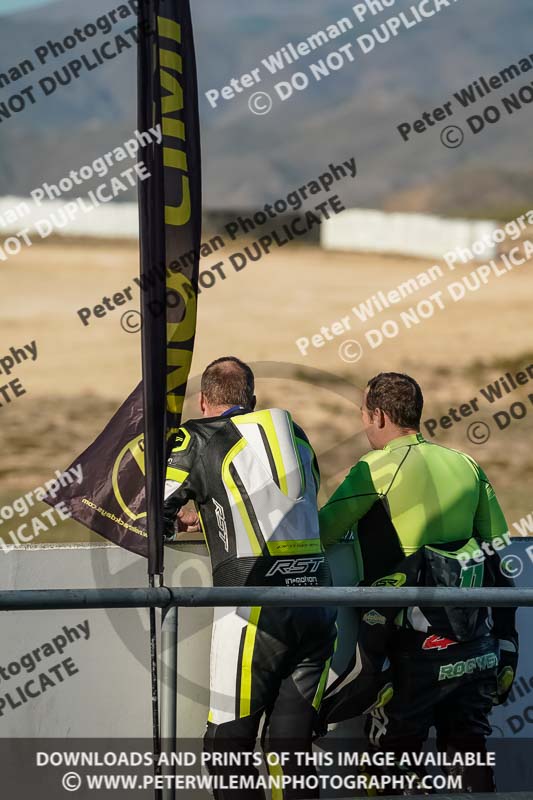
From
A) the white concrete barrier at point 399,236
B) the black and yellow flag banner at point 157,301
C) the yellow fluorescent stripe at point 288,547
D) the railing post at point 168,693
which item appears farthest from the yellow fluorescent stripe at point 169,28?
the white concrete barrier at point 399,236

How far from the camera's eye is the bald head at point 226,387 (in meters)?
3.83

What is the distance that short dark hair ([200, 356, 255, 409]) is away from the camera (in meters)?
3.83

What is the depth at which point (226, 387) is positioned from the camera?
3838mm

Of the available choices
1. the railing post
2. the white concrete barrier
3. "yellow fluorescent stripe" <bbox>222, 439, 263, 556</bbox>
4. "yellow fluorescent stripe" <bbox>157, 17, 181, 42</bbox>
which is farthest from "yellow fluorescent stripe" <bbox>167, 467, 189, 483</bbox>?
the white concrete barrier

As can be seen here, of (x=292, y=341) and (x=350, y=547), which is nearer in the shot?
(x=350, y=547)

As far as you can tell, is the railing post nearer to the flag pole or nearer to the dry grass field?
the flag pole

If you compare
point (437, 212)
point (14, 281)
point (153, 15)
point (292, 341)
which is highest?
point (437, 212)

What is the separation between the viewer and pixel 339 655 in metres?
3.83

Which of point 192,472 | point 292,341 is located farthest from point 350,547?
point 292,341

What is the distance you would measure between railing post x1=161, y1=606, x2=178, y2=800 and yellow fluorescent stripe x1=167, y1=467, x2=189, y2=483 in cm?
72

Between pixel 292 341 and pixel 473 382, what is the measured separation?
5.39 metres

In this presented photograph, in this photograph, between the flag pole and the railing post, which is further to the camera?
the flag pole

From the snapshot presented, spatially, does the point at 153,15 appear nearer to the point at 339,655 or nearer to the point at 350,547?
the point at 350,547

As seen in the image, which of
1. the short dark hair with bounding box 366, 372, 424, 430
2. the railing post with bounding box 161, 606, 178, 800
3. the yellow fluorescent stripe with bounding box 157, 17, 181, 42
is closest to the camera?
the railing post with bounding box 161, 606, 178, 800
